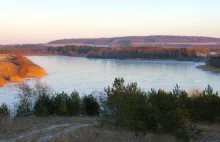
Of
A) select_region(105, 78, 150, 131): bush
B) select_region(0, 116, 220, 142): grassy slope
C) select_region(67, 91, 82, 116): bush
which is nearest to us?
select_region(0, 116, 220, 142): grassy slope

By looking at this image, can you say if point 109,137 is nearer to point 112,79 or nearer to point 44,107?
point 44,107

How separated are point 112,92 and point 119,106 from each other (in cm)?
63

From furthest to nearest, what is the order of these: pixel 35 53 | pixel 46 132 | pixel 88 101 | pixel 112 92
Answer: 1. pixel 35 53
2. pixel 88 101
3. pixel 112 92
4. pixel 46 132

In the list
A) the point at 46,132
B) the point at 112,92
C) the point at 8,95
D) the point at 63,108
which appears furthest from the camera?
the point at 8,95

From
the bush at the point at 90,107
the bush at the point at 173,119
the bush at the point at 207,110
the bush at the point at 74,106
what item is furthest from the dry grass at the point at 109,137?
the bush at the point at 90,107

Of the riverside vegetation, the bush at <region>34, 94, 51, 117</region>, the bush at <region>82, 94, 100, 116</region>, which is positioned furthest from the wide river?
the riverside vegetation

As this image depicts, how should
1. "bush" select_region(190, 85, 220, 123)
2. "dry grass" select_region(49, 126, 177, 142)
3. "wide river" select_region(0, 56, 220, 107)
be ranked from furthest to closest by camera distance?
"wide river" select_region(0, 56, 220, 107)
"bush" select_region(190, 85, 220, 123)
"dry grass" select_region(49, 126, 177, 142)

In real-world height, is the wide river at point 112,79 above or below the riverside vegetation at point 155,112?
below

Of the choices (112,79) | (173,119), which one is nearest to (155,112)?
(173,119)

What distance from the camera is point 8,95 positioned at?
22625mm

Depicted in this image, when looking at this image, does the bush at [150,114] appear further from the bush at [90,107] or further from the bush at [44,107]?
the bush at [90,107]

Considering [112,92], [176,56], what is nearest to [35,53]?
[176,56]

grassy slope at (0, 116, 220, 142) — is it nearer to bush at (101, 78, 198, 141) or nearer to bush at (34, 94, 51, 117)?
bush at (101, 78, 198, 141)

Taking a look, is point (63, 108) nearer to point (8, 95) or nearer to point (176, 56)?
point (8, 95)
